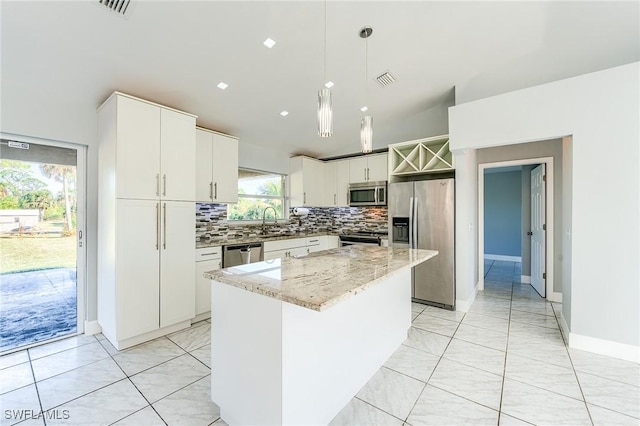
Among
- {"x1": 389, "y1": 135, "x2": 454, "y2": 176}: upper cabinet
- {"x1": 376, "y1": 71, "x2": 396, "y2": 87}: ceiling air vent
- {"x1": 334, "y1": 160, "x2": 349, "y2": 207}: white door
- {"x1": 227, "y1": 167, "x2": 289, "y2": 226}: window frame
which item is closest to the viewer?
{"x1": 376, "y1": 71, "x2": 396, "y2": 87}: ceiling air vent

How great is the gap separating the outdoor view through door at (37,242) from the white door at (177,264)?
958 mm

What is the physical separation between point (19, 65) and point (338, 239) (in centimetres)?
439

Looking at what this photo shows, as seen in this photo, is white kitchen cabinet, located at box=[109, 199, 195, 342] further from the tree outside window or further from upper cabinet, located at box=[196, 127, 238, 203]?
the tree outside window

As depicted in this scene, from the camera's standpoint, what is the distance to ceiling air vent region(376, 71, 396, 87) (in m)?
3.22

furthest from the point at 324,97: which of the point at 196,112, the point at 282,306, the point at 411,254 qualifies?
the point at 196,112

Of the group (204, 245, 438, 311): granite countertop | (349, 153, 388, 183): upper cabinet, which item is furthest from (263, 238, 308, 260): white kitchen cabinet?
(204, 245, 438, 311): granite countertop

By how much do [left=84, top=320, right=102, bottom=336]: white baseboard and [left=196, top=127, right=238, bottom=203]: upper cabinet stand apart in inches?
67.5

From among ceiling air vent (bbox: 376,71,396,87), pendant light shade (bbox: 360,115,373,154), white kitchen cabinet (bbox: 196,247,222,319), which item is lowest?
white kitchen cabinet (bbox: 196,247,222,319)

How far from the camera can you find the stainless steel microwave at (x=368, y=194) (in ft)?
15.6

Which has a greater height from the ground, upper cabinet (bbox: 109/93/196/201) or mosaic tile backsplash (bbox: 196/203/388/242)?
upper cabinet (bbox: 109/93/196/201)

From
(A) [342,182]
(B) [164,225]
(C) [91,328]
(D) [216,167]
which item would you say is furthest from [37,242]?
(A) [342,182]

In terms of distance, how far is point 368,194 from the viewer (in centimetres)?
489

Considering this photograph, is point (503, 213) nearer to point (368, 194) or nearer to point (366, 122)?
point (368, 194)

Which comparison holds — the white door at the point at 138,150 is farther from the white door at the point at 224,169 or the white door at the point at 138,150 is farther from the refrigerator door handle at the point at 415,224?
the refrigerator door handle at the point at 415,224
